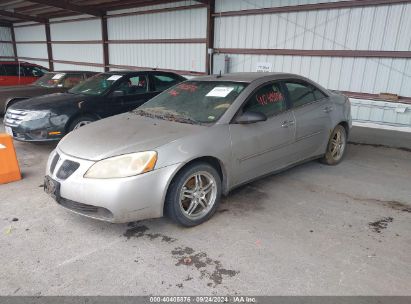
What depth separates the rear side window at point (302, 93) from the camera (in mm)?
4238

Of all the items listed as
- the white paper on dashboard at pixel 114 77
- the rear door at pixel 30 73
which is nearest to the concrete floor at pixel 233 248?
the white paper on dashboard at pixel 114 77

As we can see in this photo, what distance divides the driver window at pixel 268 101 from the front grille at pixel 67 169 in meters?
1.84

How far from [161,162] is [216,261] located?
0.97 meters

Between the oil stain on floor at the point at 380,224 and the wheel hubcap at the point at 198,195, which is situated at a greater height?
the wheel hubcap at the point at 198,195

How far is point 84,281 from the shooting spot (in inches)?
99.4

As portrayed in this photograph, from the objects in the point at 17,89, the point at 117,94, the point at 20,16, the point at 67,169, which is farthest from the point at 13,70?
the point at 20,16

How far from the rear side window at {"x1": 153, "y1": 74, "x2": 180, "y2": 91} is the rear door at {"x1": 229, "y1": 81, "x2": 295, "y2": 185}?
351 cm

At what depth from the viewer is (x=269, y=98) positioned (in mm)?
3938

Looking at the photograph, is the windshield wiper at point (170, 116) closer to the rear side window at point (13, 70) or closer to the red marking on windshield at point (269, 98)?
the red marking on windshield at point (269, 98)

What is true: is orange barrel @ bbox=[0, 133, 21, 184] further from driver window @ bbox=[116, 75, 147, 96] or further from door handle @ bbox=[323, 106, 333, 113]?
door handle @ bbox=[323, 106, 333, 113]

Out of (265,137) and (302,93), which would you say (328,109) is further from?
(265,137)

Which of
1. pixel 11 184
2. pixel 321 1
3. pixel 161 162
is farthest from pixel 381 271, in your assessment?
pixel 321 1

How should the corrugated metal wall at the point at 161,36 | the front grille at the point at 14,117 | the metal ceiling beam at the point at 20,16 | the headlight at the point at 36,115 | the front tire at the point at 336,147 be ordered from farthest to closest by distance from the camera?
the metal ceiling beam at the point at 20,16 < the corrugated metal wall at the point at 161,36 < the front grille at the point at 14,117 < the headlight at the point at 36,115 < the front tire at the point at 336,147

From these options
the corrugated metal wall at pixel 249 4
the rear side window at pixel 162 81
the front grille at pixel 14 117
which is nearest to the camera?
the front grille at pixel 14 117
